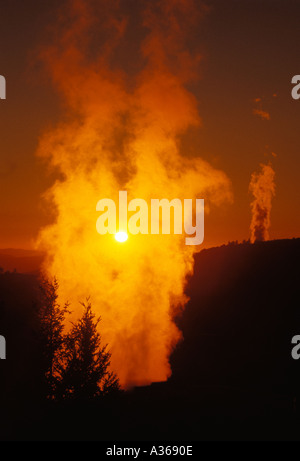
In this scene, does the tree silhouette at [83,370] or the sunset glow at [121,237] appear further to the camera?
the sunset glow at [121,237]

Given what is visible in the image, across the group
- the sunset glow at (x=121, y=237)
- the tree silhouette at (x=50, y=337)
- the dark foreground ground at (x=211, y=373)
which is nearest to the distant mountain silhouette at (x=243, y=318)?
the dark foreground ground at (x=211, y=373)

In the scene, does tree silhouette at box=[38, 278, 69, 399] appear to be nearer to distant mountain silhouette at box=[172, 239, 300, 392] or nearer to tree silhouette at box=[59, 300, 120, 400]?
tree silhouette at box=[59, 300, 120, 400]

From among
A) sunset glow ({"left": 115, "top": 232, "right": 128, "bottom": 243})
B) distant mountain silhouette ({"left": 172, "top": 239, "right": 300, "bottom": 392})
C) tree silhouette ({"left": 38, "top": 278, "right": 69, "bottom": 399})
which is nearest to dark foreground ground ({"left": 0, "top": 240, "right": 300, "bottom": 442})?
distant mountain silhouette ({"left": 172, "top": 239, "right": 300, "bottom": 392})

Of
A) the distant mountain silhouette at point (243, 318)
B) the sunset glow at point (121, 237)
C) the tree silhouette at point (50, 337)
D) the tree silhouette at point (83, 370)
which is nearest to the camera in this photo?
the tree silhouette at point (83, 370)

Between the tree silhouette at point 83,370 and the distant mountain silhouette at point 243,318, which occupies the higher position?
the distant mountain silhouette at point 243,318

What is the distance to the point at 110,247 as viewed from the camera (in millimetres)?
49781

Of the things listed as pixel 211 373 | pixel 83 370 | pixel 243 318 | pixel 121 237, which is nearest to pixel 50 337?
pixel 83 370

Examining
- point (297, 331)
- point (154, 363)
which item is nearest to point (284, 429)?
point (154, 363)

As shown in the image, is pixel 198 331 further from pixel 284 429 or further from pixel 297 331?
pixel 284 429

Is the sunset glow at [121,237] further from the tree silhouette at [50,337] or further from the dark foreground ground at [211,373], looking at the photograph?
the tree silhouette at [50,337]

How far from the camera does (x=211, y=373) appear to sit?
53.0m

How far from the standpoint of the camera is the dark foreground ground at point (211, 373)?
27.5 metres

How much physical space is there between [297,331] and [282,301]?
65.4 feet

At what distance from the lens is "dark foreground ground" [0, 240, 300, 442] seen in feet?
90.1
